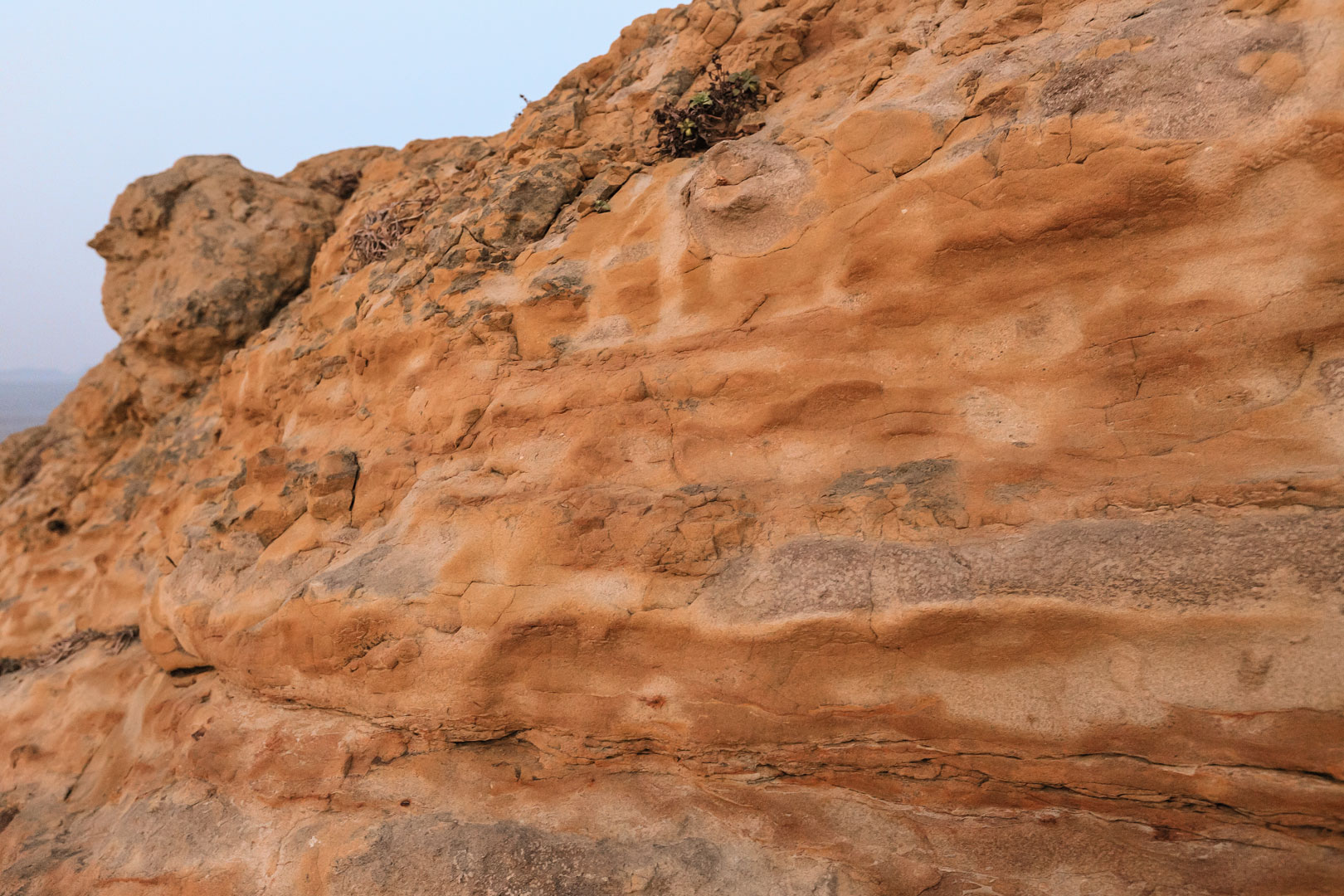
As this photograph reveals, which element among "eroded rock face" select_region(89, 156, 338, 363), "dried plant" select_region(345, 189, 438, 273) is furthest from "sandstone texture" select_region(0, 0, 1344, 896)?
"eroded rock face" select_region(89, 156, 338, 363)

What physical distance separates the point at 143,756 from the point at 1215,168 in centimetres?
506

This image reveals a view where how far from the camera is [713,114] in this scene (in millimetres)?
3570

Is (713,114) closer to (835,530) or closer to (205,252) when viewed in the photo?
(835,530)

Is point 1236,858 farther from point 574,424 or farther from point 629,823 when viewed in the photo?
point 574,424

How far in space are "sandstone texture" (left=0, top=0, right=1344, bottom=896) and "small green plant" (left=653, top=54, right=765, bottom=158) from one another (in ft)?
0.52

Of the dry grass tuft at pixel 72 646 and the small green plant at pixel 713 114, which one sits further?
the dry grass tuft at pixel 72 646

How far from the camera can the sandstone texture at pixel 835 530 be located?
190 centimetres

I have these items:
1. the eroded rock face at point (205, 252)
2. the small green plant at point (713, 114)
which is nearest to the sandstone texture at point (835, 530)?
the small green plant at point (713, 114)

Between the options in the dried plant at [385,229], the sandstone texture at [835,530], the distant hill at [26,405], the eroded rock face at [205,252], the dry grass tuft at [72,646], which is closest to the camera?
the sandstone texture at [835,530]

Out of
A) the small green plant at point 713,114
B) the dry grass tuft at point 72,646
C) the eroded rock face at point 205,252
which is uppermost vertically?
the eroded rock face at point 205,252

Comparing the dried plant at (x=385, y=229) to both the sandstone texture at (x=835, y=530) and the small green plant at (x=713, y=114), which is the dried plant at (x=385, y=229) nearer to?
the sandstone texture at (x=835, y=530)

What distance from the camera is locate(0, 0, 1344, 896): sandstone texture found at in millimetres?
1899

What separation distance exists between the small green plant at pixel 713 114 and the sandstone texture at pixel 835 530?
158 millimetres

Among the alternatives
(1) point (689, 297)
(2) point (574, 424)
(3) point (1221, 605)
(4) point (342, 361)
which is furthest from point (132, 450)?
(3) point (1221, 605)
